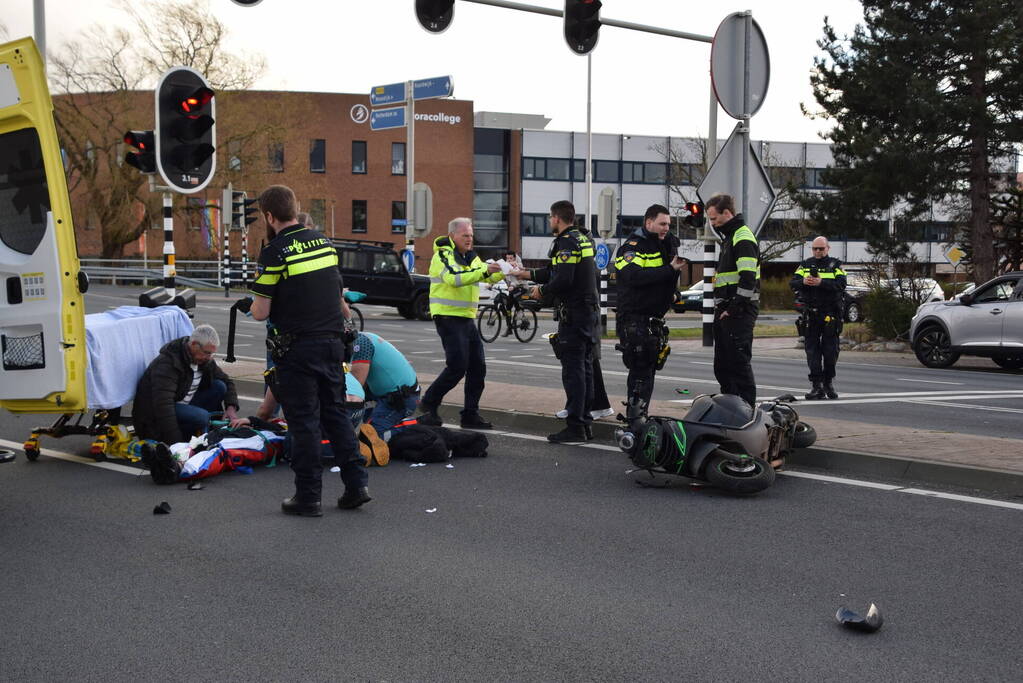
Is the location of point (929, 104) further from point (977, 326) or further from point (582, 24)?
point (582, 24)

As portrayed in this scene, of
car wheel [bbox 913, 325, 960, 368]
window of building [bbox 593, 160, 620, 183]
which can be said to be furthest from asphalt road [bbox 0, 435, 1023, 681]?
window of building [bbox 593, 160, 620, 183]

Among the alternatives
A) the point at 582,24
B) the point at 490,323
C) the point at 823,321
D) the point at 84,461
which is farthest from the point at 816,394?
the point at 490,323

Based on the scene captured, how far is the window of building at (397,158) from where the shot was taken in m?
65.8

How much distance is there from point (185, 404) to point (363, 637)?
4.52 m

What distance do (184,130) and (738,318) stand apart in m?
6.08

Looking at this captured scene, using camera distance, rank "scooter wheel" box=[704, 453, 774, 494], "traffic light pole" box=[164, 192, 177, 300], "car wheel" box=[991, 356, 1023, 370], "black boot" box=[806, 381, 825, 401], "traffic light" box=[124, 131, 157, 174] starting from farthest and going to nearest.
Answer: "car wheel" box=[991, 356, 1023, 370], "black boot" box=[806, 381, 825, 401], "traffic light pole" box=[164, 192, 177, 300], "traffic light" box=[124, 131, 157, 174], "scooter wheel" box=[704, 453, 774, 494]

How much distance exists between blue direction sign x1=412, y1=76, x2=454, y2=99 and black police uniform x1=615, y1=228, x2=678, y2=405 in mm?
18109

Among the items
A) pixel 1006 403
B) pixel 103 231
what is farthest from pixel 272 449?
pixel 103 231

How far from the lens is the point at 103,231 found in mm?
50344

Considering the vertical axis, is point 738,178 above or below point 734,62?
below

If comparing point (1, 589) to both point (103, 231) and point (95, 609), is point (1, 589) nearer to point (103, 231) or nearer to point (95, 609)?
point (95, 609)

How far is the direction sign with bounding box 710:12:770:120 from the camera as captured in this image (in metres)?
10.3

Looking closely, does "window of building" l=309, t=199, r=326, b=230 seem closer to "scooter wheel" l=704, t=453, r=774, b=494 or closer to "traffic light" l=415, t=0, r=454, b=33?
"traffic light" l=415, t=0, r=454, b=33

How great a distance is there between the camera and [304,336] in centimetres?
646
